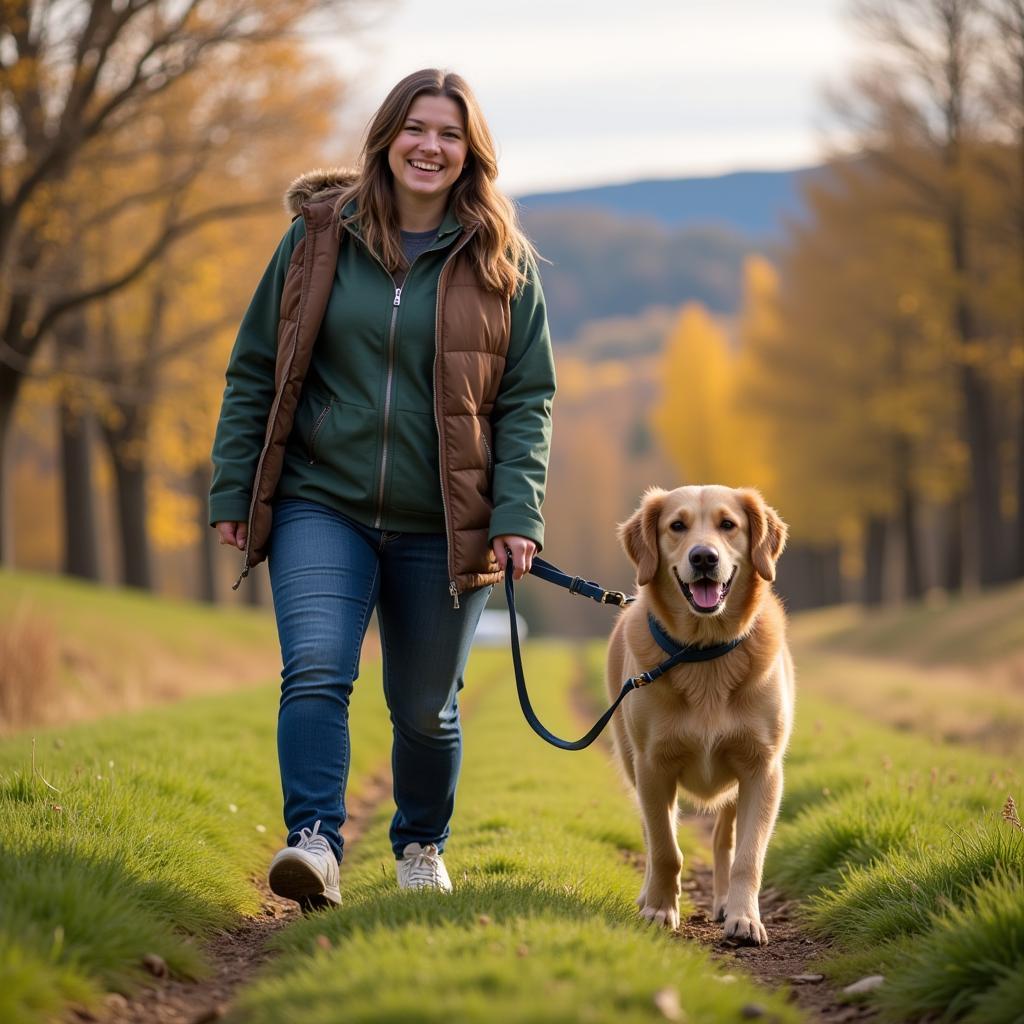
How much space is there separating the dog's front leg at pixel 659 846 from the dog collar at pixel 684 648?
0.44m

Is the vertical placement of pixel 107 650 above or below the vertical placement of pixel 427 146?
below

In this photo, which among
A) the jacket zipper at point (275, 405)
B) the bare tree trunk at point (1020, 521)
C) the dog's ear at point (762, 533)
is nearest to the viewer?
the jacket zipper at point (275, 405)

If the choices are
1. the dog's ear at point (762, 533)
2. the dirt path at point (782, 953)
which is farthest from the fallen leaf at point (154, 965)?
the dog's ear at point (762, 533)

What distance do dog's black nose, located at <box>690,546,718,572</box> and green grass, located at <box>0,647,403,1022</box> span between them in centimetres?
209

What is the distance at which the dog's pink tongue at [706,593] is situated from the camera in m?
4.70

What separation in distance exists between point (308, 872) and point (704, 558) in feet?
5.87

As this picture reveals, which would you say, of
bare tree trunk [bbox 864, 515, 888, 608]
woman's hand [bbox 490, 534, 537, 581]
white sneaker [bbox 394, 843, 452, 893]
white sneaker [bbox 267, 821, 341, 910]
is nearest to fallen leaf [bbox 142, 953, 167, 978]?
white sneaker [bbox 267, 821, 341, 910]

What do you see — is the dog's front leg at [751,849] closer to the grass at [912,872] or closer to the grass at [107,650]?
the grass at [912,872]

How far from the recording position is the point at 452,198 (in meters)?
4.74

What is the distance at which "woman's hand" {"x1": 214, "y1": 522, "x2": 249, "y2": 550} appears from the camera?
446 centimetres

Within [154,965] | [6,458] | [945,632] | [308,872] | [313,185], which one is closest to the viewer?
[154,965]

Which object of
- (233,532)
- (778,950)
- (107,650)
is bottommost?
(107,650)

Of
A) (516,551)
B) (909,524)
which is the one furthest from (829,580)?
(516,551)

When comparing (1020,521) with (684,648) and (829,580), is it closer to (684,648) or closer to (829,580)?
(829,580)
